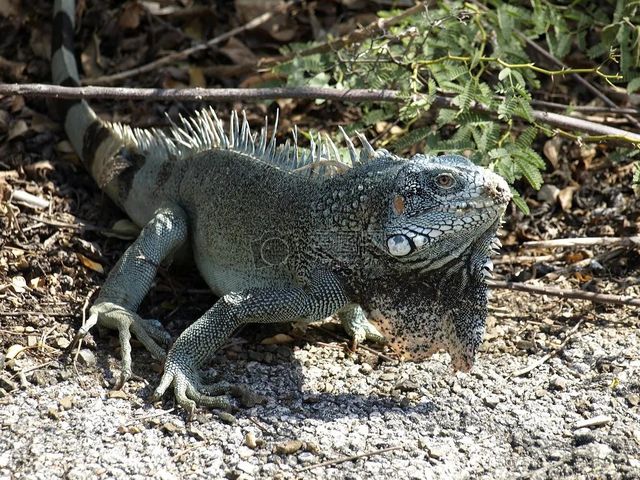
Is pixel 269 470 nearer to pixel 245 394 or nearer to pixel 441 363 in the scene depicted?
pixel 245 394

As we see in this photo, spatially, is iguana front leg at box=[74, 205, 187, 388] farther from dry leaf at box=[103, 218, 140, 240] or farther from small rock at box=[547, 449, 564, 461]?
small rock at box=[547, 449, 564, 461]

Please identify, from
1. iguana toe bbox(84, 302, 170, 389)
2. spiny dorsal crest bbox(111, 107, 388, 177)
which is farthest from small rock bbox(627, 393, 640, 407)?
iguana toe bbox(84, 302, 170, 389)

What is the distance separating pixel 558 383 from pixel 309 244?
5.13 ft

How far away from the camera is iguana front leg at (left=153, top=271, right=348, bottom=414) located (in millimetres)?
4945

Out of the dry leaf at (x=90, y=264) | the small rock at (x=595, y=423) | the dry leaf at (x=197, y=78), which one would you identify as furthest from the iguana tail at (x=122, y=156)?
the small rock at (x=595, y=423)

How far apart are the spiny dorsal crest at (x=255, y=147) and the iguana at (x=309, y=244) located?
0.04 ft

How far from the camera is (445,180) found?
4.55 m

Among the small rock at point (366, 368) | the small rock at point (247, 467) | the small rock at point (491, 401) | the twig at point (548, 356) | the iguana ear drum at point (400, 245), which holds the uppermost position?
the iguana ear drum at point (400, 245)

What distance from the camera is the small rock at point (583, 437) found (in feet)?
14.5

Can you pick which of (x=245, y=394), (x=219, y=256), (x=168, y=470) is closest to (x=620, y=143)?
(x=219, y=256)

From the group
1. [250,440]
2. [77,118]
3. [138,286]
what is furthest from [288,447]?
[77,118]

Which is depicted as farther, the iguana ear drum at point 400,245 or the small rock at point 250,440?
the iguana ear drum at point 400,245

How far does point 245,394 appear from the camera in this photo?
4805 mm

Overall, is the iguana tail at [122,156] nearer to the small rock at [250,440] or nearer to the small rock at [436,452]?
the small rock at [250,440]
